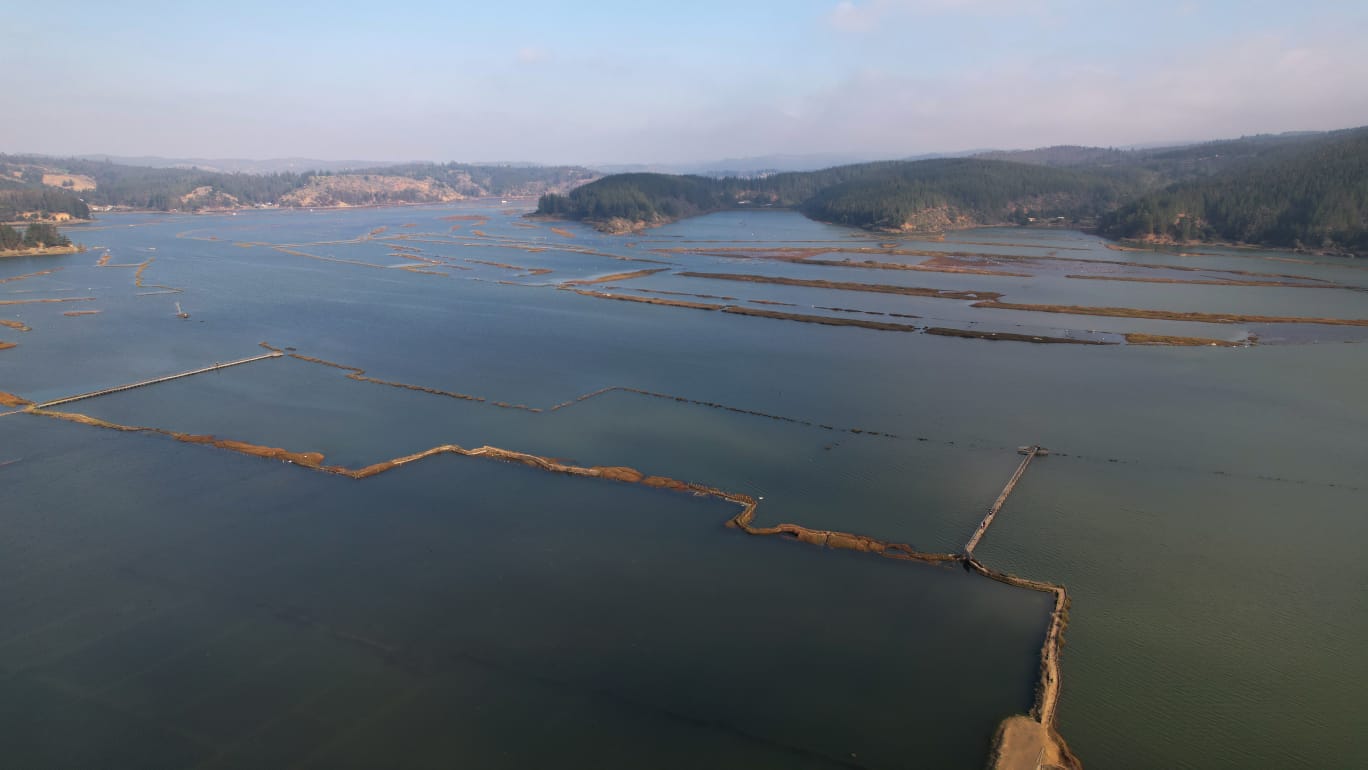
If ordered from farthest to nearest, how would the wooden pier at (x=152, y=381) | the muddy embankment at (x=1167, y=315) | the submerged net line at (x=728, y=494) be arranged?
1. the muddy embankment at (x=1167, y=315)
2. the wooden pier at (x=152, y=381)
3. the submerged net line at (x=728, y=494)

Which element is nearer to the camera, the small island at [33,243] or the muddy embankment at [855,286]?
the muddy embankment at [855,286]

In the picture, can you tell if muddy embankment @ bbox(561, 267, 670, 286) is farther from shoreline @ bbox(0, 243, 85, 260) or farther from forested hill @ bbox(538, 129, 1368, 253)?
shoreline @ bbox(0, 243, 85, 260)

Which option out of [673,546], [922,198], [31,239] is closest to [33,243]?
[31,239]

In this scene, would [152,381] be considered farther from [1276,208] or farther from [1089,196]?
[1089,196]

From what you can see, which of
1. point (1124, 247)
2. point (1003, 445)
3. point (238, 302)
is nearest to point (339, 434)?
point (1003, 445)

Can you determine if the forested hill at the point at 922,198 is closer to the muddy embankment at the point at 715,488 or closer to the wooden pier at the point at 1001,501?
the muddy embankment at the point at 715,488

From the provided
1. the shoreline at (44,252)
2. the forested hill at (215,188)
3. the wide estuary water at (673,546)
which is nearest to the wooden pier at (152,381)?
the wide estuary water at (673,546)

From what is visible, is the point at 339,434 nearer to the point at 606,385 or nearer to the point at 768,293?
the point at 606,385
